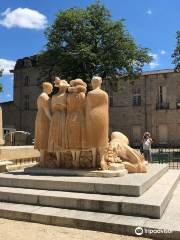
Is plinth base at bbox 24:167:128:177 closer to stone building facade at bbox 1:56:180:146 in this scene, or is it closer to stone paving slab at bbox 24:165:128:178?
stone paving slab at bbox 24:165:128:178

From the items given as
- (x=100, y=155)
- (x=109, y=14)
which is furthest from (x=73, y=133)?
(x=109, y=14)

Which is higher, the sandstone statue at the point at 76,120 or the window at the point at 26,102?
the window at the point at 26,102

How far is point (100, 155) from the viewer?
332 inches

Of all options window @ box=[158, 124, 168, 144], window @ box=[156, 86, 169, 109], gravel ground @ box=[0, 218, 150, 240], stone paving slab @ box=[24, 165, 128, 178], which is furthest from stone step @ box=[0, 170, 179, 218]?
window @ box=[156, 86, 169, 109]

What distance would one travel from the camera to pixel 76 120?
8.48 metres

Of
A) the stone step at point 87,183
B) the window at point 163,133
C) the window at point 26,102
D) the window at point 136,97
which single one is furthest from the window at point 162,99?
the stone step at point 87,183

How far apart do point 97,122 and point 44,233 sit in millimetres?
3130

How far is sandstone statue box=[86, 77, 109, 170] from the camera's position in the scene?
8.20m

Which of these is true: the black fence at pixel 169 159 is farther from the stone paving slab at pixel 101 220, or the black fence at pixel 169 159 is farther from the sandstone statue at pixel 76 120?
the stone paving slab at pixel 101 220

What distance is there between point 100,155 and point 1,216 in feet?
8.95

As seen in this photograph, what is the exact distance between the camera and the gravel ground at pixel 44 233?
5.59 m

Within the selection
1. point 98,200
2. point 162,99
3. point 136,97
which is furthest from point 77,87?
point 136,97

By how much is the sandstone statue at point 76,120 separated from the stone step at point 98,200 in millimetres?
1493

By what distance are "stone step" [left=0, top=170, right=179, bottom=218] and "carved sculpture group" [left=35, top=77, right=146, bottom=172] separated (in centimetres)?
142
